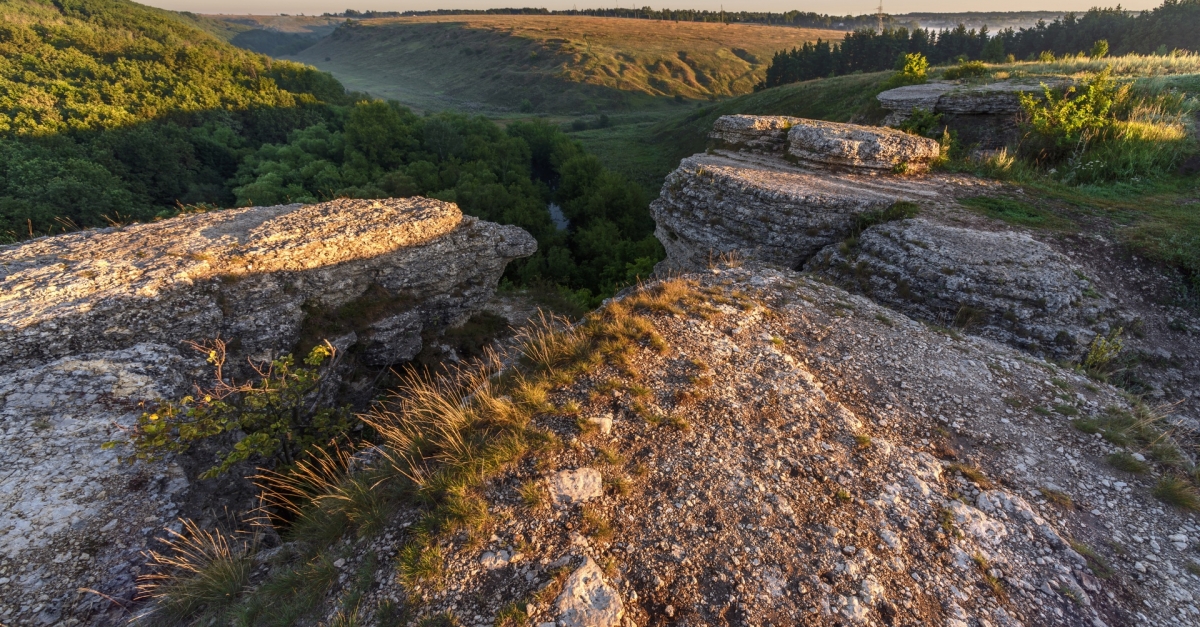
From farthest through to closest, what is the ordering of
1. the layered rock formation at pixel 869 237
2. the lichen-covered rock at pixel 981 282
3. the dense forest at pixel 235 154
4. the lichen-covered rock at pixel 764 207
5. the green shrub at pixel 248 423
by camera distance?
1. the dense forest at pixel 235 154
2. the lichen-covered rock at pixel 764 207
3. the layered rock formation at pixel 869 237
4. the lichen-covered rock at pixel 981 282
5. the green shrub at pixel 248 423

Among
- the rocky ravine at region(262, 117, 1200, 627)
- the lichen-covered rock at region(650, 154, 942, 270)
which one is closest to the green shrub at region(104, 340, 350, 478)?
the rocky ravine at region(262, 117, 1200, 627)

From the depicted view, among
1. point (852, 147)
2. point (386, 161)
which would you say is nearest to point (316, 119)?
point (386, 161)

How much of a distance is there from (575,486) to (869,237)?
1010 cm

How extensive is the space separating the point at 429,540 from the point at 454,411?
1472 millimetres

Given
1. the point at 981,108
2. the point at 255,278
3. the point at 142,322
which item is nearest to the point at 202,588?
the point at 142,322

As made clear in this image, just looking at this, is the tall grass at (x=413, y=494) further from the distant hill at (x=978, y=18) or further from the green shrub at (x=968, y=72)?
the distant hill at (x=978, y=18)

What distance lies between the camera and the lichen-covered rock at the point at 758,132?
57.1 feet

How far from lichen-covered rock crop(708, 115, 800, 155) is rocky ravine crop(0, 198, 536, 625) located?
30.7ft

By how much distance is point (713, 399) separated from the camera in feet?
19.6

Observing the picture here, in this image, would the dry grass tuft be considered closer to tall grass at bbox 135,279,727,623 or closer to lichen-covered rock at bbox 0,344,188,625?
tall grass at bbox 135,279,727,623

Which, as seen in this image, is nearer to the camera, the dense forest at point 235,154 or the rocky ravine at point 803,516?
the rocky ravine at point 803,516

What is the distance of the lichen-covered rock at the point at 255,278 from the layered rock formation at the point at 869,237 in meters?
7.18

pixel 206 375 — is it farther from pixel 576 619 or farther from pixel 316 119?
pixel 316 119

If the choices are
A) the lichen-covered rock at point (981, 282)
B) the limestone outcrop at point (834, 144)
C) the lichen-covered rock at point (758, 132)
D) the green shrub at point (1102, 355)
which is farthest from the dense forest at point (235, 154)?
the green shrub at point (1102, 355)
